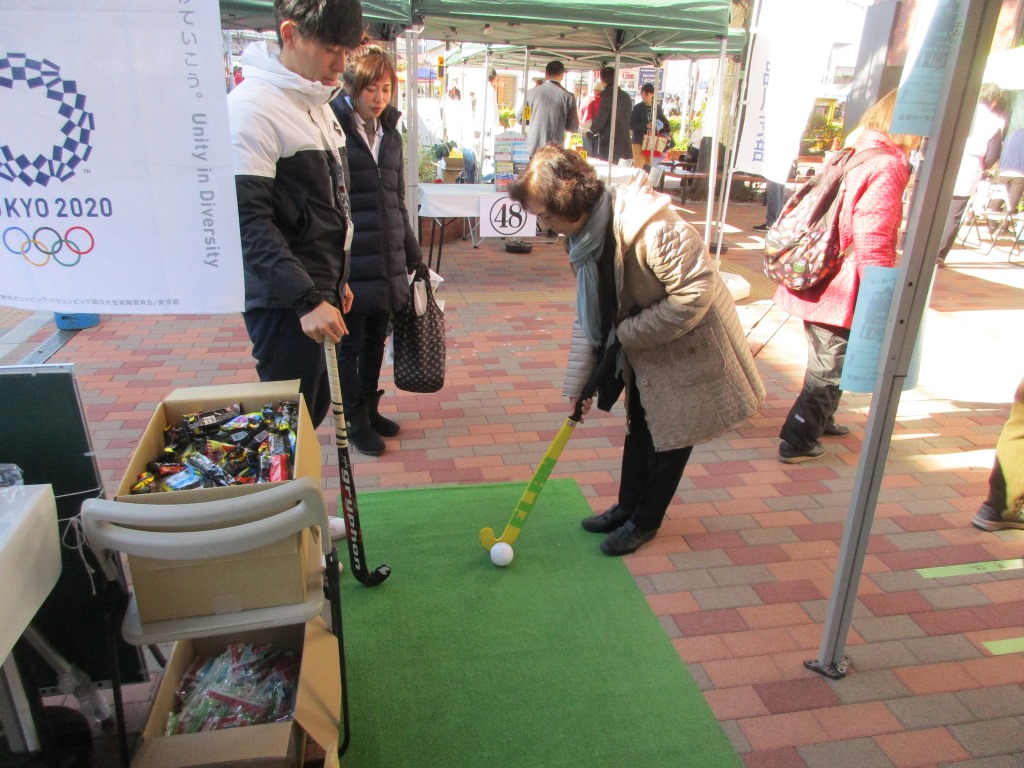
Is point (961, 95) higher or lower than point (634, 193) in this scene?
higher

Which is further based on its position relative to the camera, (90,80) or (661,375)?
(661,375)

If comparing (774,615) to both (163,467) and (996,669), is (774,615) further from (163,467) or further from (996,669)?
(163,467)

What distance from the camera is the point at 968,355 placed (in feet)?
17.8

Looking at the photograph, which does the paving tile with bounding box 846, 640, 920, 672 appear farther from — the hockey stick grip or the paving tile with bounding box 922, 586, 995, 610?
the hockey stick grip

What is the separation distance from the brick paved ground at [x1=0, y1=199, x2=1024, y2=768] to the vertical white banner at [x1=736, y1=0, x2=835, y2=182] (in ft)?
4.75

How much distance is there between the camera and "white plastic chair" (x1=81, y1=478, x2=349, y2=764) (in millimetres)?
1440

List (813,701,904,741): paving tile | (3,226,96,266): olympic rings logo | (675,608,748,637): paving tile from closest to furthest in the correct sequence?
(3,226,96,266): olympic rings logo
(813,701,904,741): paving tile
(675,608,748,637): paving tile

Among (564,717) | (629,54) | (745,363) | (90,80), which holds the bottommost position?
(564,717)

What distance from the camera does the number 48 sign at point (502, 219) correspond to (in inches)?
267

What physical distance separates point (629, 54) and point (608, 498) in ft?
22.5

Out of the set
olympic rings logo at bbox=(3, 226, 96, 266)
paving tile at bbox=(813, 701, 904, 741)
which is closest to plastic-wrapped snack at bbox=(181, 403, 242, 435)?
olympic rings logo at bbox=(3, 226, 96, 266)

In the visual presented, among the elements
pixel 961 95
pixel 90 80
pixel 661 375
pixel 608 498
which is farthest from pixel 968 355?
pixel 90 80

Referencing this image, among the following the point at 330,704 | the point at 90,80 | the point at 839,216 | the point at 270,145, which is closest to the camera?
the point at 90,80

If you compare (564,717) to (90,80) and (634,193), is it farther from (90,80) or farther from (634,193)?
(90,80)
